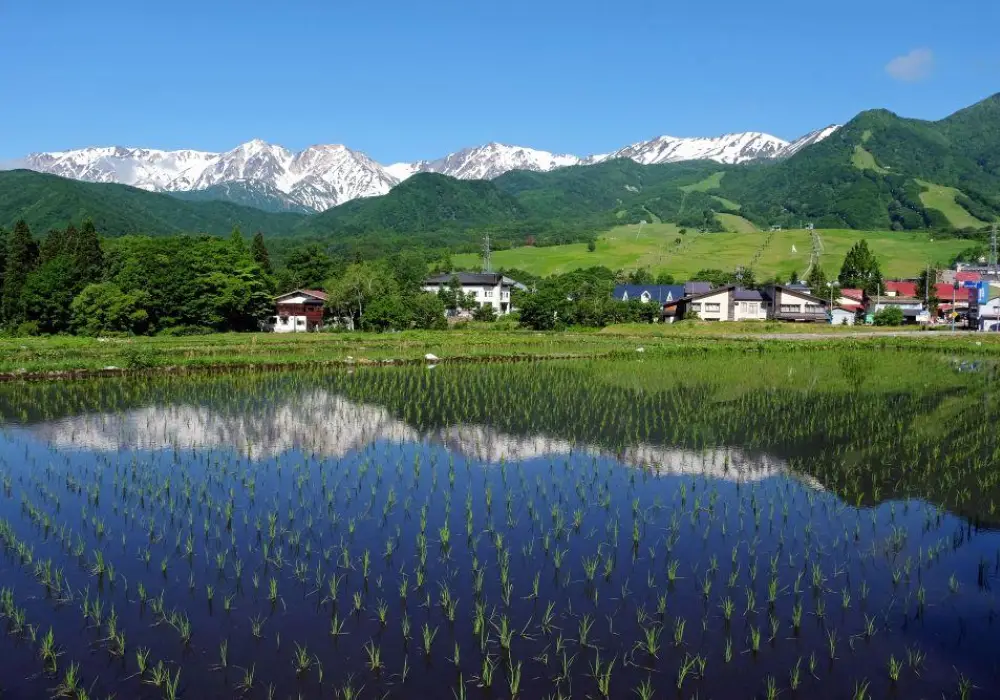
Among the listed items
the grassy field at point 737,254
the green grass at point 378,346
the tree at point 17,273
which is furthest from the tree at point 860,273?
the tree at point 17,273

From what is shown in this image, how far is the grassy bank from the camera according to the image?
33.1 meters

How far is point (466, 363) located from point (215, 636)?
27.6m

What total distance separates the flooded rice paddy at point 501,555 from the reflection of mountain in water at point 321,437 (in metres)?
0.13

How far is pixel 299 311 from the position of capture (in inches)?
2542

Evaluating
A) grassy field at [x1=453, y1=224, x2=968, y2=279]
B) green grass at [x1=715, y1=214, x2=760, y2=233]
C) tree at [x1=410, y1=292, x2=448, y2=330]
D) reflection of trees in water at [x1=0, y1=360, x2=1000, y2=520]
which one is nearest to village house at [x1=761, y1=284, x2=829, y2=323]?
grassy field at [x1=453, y1=224, x2=968, y2=279]

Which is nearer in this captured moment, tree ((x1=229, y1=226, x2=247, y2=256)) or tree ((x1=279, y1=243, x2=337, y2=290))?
tree ((x1=229, y1=226, x2=247, y2=256))

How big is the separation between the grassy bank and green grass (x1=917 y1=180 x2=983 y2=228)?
141468 mm

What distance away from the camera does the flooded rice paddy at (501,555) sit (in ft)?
23.6

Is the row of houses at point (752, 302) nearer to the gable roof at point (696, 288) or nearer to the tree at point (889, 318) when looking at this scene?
the gable roof at point (696, 288)

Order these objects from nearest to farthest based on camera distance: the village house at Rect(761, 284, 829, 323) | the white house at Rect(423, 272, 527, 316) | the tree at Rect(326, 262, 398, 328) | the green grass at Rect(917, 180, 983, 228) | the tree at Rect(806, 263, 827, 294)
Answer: the tree at Rect(326, 262, 398, 328), the village house at Rect(761, 284, 829, 323), the tree at Rect(806, 263, 827, 294), the white house at Rect(423, 272, 527, 316), the green grass at Rect(917, 180, 983, 228)

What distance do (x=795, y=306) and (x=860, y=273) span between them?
22750mm

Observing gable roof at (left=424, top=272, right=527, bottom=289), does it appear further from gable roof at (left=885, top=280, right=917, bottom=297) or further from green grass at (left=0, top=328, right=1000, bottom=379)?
gable roof at (left=885, top=280, right=917, bottom=297)

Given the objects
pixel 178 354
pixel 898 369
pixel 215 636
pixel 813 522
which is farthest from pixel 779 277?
pixel 215 636

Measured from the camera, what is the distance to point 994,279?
8388 centimetres
